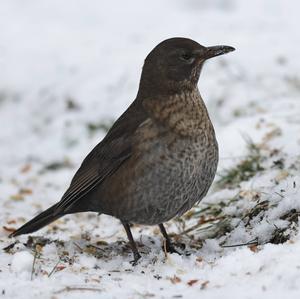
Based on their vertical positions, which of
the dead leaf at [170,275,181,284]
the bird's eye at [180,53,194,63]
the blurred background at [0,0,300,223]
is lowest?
the dead leaf at [170,275,181,284]

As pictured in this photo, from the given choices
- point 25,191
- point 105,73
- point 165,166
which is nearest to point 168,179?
point 165,166

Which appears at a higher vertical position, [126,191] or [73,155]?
[73,155]

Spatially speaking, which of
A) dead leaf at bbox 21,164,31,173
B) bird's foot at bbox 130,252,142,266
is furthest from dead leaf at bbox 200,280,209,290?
dead leaf at bbox 21,164,31,173

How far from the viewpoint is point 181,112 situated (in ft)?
15.8

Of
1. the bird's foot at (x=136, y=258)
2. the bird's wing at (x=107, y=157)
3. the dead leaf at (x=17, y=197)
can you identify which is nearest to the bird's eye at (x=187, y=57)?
the bird's wing at (x=107, y=157)

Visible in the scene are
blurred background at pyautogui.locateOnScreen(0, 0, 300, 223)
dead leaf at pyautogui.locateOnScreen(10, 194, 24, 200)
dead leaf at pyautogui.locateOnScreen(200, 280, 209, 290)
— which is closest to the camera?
dead leaf at pyautogui.locateOnScreen(200, 280, 209, 290)

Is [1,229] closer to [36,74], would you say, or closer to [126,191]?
[126,191]

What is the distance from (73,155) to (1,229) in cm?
236

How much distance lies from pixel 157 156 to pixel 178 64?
2.36ft

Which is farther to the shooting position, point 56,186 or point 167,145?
point 56,186

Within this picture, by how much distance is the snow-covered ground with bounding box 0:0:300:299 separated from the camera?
13.1 ft

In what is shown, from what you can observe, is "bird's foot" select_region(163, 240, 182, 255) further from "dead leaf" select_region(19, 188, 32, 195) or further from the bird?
"dead leaf" select_region(19, 188, 32, 195)

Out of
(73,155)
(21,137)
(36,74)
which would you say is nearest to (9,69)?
(36,74)

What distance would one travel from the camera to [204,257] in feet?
15.4
